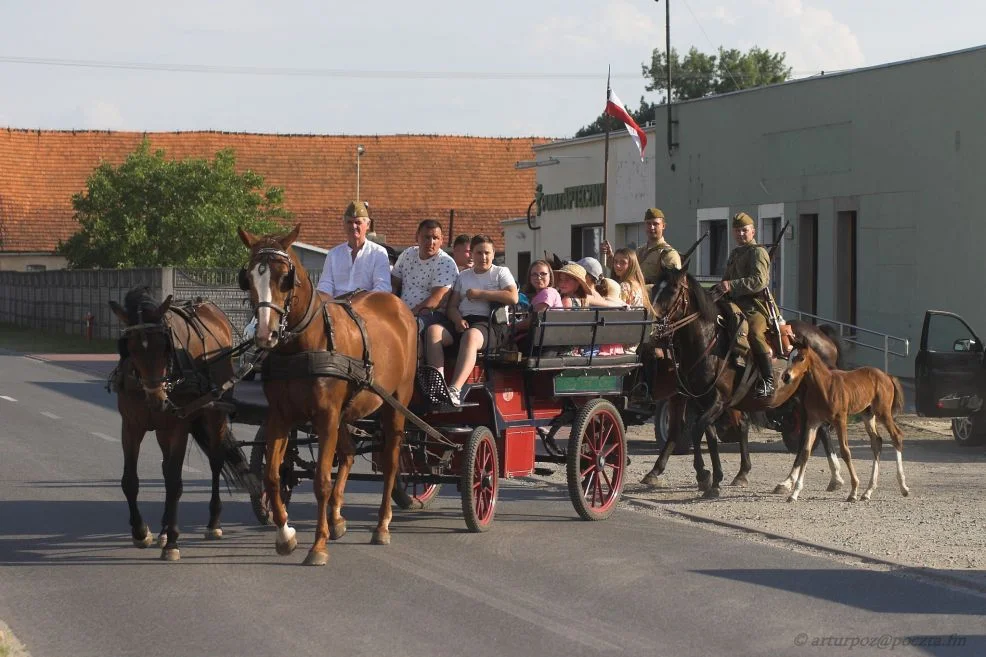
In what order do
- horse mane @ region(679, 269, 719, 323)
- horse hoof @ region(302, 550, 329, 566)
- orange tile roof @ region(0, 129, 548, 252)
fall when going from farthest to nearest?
1. orange tile roof @ region(0, 129, 548, 252)
2. horse mane @ region(679, 269, 719, 323)
3. horse hoof @ region(302, 550, 329, 566)

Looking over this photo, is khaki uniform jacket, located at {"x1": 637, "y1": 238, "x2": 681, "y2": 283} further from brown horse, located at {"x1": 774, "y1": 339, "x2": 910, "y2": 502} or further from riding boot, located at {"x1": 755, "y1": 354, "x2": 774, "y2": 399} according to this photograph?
brown horse, located at {"x1": 774, "y1": 339, "x2": 910, "y2": 502}

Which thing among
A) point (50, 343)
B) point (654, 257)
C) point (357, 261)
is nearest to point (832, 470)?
point (654, 257)

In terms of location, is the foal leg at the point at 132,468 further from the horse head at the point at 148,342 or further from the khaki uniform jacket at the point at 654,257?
the khaki uniform jacket at the point at 654,257

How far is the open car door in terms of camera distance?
56.9 feet

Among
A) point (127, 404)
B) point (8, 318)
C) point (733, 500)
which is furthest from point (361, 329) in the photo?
point (8, 318)

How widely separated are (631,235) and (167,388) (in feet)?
98.6

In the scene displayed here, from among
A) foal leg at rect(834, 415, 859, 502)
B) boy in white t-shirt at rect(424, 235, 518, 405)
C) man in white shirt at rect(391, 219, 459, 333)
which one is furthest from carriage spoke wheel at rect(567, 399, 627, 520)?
foal leg at rect(834, 415, 859, 502)

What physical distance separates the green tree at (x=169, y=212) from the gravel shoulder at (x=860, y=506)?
29.8m

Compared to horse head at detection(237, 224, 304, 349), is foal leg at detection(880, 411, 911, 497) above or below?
below

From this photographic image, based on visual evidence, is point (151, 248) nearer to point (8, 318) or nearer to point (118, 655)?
point (8, 318)

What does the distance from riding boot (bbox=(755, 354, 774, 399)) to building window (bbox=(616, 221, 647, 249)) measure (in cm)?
2426

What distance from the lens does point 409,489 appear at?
12.9 meters

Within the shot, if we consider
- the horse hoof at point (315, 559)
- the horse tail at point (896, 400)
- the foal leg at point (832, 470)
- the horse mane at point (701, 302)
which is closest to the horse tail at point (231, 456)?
the horse hoof at point (315, 559)

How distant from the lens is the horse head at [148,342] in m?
9.59
